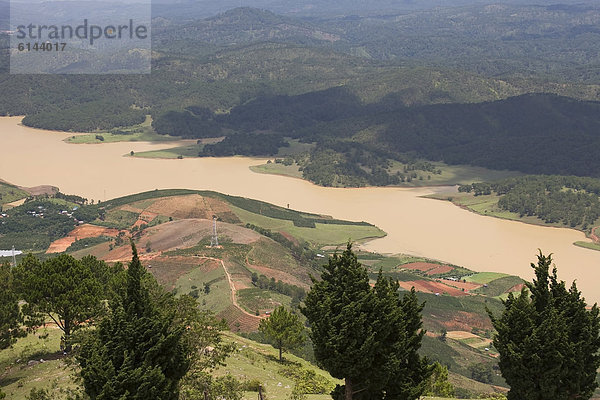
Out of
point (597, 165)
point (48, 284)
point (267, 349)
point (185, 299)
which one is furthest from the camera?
point (597, 165)

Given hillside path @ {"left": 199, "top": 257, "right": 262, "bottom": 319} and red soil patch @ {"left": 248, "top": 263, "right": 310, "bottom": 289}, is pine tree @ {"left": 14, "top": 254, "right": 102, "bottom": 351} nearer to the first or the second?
hillside path @ {"left": 199, "top": 257, "right": 262, "bottom": 319}

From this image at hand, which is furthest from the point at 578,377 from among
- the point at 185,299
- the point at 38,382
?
the point at 38,382

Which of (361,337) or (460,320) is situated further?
(460,320)

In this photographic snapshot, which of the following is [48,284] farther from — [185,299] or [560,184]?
[560,184]

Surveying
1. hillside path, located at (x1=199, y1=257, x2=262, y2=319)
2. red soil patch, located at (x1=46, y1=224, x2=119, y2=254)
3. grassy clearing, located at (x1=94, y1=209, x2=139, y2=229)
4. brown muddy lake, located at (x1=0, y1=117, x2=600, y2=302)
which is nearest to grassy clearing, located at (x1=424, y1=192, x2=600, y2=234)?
brown muddy lake, located at (x1=0, y1=117, x2=600, y2=302)

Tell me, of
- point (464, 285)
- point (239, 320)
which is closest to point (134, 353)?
point (239, 320)

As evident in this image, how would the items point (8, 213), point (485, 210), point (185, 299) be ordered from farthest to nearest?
1. point (485, 210)
2. point (8, 213)
3. point (185, 299)

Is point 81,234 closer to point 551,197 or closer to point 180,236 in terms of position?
point 180,236
